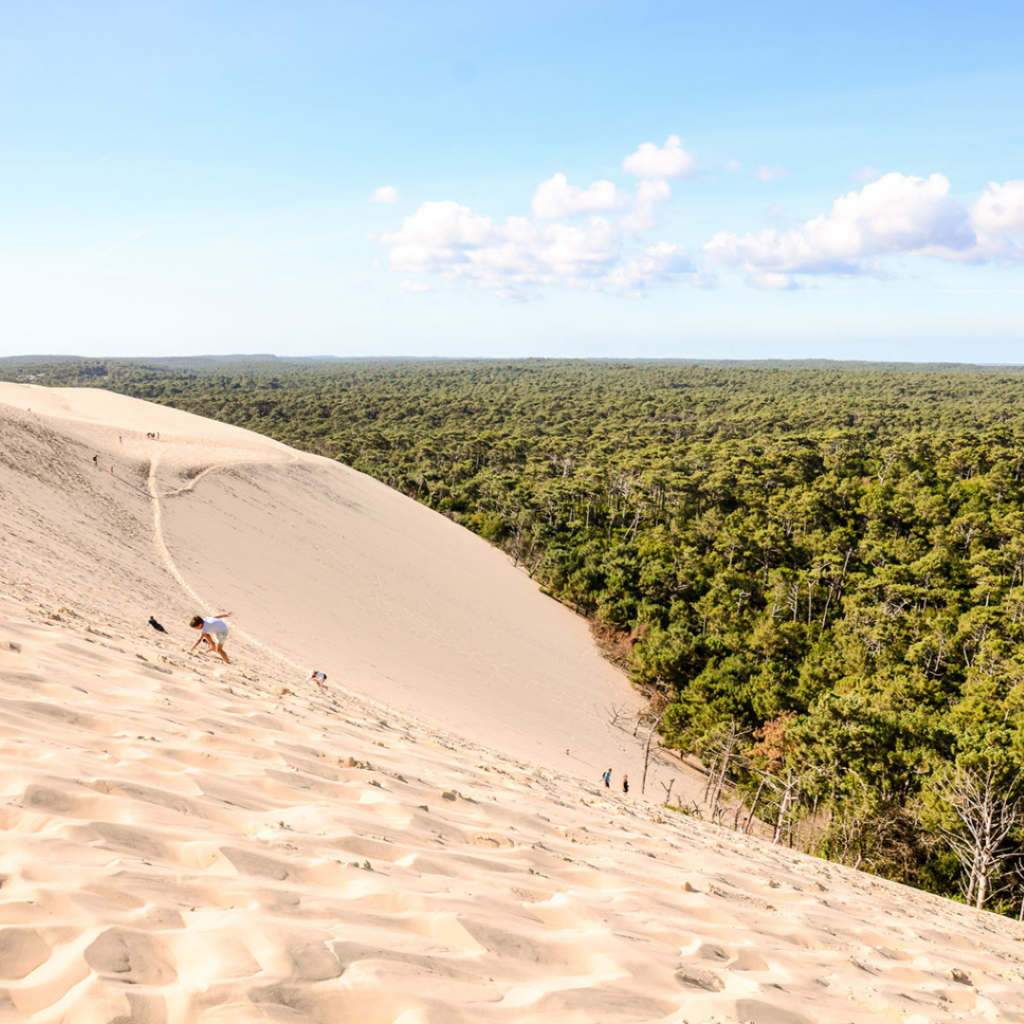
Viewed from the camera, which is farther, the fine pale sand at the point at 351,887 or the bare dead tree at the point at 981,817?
the bare dead tree at the point at 981,817

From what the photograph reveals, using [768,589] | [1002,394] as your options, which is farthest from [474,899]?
[1002,394]

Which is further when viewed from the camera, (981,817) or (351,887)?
(981,817)

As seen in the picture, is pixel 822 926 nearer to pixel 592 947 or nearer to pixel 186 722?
pixel 592 947

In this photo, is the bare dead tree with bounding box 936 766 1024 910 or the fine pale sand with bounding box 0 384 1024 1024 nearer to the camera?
the fine pale sand with bounding box 0 384 1024 1024

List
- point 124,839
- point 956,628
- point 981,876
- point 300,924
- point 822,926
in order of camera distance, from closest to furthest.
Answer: point 300,924, point 124,839, point 822,926, point 981,876, point 956,628

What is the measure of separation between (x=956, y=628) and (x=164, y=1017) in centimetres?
3916

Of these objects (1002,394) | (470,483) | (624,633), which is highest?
(1002,394)

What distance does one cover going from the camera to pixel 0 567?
11898mm

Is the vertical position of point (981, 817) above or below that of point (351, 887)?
below

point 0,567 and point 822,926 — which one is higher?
point 0,567

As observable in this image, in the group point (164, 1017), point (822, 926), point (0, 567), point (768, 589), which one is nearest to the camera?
point (164, 1017)

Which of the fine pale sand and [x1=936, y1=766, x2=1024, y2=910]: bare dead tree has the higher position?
the fine pale sand

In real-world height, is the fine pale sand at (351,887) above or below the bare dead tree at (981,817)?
above

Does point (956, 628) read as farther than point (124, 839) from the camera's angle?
Yes
